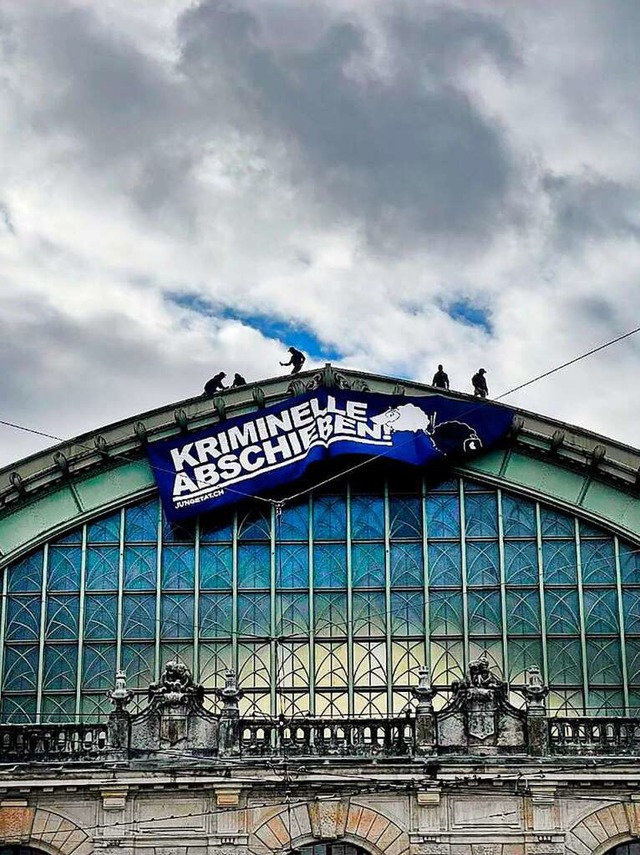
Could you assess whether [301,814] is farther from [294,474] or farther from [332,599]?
[294,474]

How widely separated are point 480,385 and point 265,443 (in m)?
7.10

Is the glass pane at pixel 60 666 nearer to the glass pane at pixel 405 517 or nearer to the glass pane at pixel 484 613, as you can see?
the glass pane at pixel 405 517

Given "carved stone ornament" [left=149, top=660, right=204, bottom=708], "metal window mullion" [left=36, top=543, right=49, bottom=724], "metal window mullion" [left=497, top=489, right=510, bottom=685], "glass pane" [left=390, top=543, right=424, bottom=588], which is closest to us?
"carved stone ornament" [left=149, top=660, right=204, bottom=708]

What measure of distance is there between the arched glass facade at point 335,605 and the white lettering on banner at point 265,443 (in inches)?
49.0

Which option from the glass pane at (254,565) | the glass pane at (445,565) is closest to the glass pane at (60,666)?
the glass pane at (254,565)

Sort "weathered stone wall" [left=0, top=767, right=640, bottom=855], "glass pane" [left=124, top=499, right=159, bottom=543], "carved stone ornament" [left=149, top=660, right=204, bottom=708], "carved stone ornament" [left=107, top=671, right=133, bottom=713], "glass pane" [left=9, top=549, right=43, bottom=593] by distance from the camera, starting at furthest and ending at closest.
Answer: "glass pane" [left=124, top=499, right=159, bottom=543] → "glass pane" [left=9, top=549, right=43, bottom=593] → "carved stone ornament" [left=149, top=660, right=204, bottom=708] → "carved stone ornament" [left=107, top=671, right=133, bottom=713] → "weathered stone wall" [left=0, top=767, right=640, bottom=855]

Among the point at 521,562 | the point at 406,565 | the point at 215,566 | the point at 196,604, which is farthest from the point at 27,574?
the point at 521,562

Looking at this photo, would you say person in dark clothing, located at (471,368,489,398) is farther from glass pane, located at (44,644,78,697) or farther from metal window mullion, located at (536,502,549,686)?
glass pane, located at (44,644,78,697)

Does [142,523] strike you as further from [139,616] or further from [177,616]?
[177,616]

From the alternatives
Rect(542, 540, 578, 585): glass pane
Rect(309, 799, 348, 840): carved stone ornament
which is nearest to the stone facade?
Rect(309, 799, 348, 840): carved stone ornament

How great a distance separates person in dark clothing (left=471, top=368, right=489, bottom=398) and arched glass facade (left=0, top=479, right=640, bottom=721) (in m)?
3.28

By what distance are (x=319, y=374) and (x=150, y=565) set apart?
7909mm

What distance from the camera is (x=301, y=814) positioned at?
35656 mm

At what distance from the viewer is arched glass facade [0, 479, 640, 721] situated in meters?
40.8
